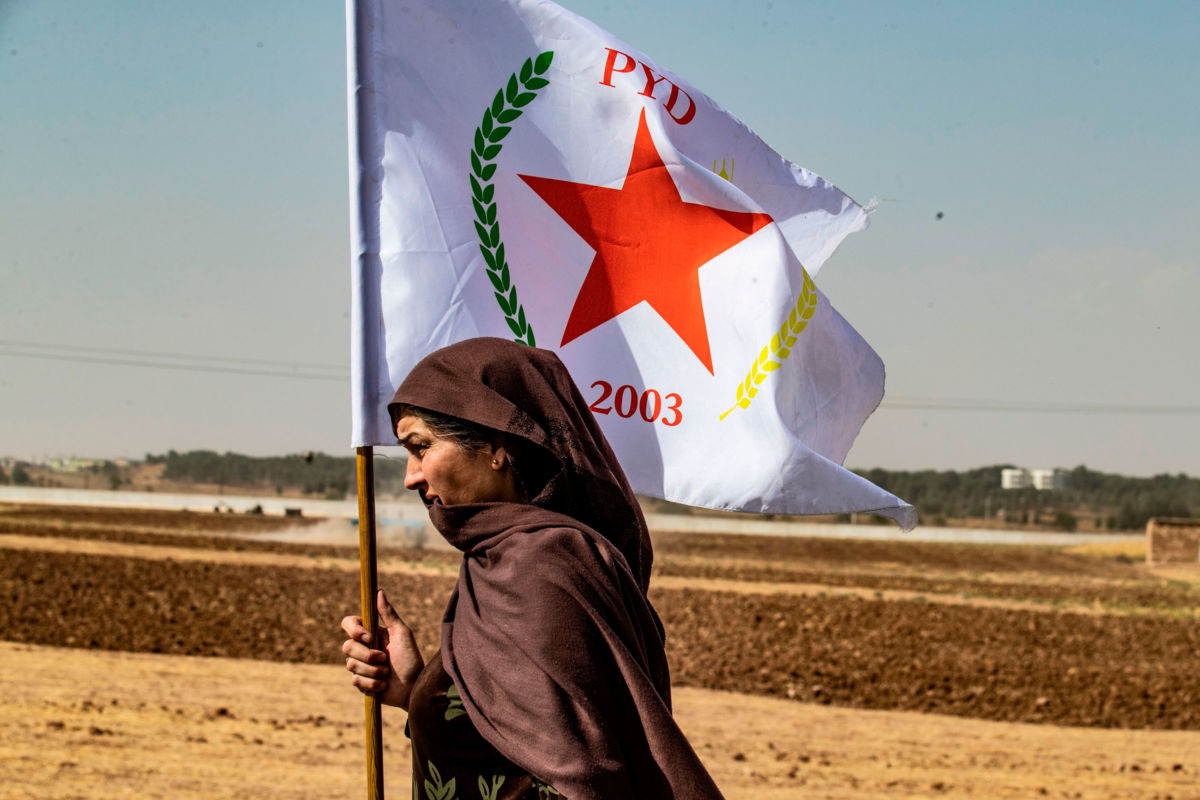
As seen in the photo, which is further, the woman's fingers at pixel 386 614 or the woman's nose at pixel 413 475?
the woman's fingers at pixel 386 614

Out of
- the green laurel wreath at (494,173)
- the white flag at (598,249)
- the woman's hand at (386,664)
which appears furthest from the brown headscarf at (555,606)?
the green laurel wreath at (494,173)

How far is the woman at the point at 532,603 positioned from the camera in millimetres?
1844

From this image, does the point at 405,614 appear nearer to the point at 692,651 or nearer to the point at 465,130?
the point at 692,651

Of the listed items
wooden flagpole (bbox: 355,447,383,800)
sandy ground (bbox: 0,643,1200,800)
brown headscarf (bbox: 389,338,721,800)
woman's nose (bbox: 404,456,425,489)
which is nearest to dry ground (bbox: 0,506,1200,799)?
sandy ground (bbox: 0,643,1200,800)

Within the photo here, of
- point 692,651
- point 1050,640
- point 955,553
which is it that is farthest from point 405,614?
point 955,553

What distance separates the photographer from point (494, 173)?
11.0ft

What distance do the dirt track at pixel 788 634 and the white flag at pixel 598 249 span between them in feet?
37.2

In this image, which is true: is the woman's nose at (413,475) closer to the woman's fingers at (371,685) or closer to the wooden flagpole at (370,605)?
the wooden flagpole at (370,605)

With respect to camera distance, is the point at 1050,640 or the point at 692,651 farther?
the point at 1050,640

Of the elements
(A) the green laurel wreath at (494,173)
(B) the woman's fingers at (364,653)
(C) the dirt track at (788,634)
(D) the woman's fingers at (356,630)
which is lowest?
(C) the dirt track at (788,634)

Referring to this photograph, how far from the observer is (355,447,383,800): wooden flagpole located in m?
2.50

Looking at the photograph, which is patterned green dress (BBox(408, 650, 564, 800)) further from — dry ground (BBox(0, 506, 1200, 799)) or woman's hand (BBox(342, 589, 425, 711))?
dry ground (BBox(0, 506, 1200, 799))

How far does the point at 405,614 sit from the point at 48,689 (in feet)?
30.1

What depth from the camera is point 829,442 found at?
371 cm
